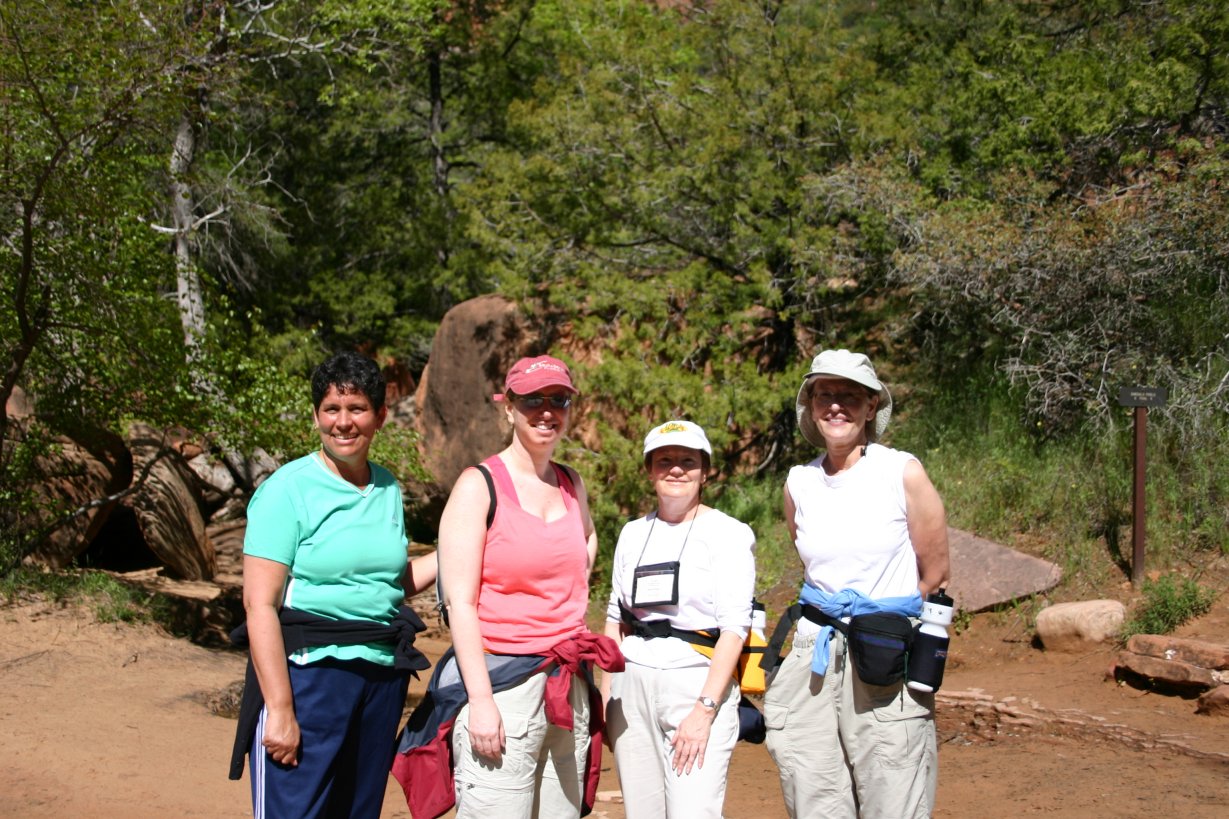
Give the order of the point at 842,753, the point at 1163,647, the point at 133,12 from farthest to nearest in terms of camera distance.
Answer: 1. the point at 133,12
2. the point at 1163,647
3. the point at 842,753

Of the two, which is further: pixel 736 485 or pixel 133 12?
pixel 736 485

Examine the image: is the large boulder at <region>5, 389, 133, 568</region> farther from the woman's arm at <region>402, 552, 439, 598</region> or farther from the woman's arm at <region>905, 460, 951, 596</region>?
the woman's arm at <region>905, 460, 951, 596</region>

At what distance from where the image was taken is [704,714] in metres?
3.16

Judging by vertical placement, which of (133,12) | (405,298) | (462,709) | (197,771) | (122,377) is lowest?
(197,771)

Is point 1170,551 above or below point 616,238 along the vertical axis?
below

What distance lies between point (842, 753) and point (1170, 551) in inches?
236

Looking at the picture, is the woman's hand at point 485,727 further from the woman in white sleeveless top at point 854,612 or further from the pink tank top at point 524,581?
the woman in white sleeveless top at point 854,612

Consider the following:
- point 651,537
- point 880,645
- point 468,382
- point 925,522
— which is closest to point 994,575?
point 925,522

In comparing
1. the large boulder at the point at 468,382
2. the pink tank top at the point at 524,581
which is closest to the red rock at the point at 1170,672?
the pink tank top at the point at 524,581

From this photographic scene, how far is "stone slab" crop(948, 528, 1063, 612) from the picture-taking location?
845cm

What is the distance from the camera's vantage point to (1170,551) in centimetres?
831

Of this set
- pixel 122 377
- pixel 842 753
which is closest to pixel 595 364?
pixel 122 377

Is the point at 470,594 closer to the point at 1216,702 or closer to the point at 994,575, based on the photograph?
the point at 1216,702

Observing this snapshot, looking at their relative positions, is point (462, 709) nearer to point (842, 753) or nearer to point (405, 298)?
point (842, 753)
